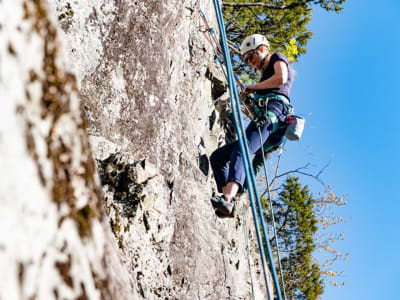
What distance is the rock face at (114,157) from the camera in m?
1.14

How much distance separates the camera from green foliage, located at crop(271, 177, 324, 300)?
12.1 m

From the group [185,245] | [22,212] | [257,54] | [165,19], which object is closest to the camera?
[22,212]

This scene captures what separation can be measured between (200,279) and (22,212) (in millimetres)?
3962

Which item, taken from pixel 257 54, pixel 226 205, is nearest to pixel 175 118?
pixel 257 54

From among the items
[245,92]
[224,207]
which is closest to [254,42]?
[245,92]

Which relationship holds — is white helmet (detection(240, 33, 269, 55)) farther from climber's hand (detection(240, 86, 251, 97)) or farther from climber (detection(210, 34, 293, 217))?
climber's hand (detection(240, 86, 251, 97))

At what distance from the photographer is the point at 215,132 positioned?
21.8 ft

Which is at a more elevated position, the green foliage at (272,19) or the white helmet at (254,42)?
the green foliage at (272,19)

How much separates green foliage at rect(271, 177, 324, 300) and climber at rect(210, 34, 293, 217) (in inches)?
298

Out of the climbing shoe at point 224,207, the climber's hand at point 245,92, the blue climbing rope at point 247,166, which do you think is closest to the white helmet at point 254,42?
the climber's hand at point 245,92

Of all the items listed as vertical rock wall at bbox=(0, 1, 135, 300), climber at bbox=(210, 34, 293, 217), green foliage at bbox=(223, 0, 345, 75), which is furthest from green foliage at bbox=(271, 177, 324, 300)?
vertical rock wall at bbox=(0, 1, 135, 300)

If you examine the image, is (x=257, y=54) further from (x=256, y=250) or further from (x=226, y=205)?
(x=256, y=250)

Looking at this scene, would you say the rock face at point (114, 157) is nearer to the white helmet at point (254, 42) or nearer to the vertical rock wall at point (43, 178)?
the vertical rock wall at point (43, 178)

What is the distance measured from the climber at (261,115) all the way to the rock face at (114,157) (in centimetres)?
59
